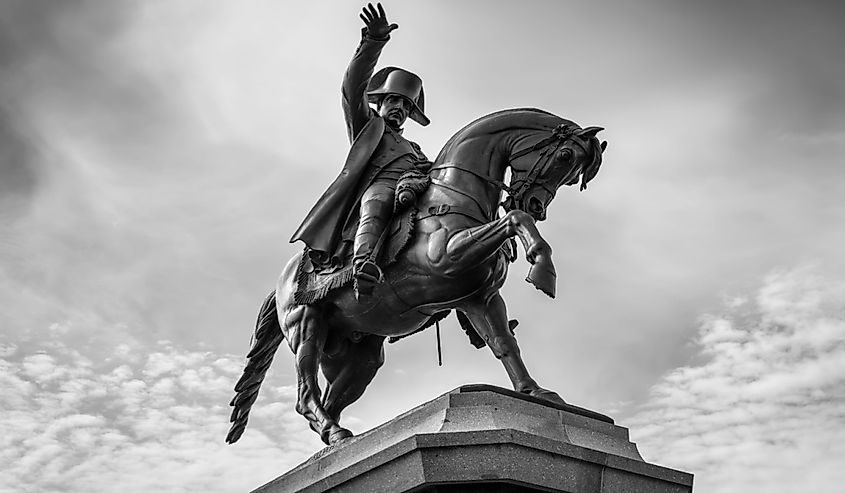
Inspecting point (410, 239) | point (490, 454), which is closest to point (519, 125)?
point (410, 239)

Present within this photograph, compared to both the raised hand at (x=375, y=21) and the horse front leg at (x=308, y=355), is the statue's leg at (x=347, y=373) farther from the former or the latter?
the raised hand at (x=375, y=21)

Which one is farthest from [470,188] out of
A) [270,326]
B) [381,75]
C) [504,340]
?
[270,326]

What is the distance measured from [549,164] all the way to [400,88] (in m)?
1.94

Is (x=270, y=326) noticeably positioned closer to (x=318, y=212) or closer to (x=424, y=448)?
(x=318, y=212)

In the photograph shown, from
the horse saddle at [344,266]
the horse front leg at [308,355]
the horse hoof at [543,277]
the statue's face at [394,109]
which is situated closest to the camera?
the horse hoof at [543,277]

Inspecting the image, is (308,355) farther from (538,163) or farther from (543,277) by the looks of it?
(543,277)

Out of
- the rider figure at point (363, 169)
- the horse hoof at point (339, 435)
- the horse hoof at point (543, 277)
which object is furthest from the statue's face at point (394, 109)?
the horse hoof at point (543, 277)

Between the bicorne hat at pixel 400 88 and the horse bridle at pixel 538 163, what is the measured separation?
1458 mm

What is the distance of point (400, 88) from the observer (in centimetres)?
1008

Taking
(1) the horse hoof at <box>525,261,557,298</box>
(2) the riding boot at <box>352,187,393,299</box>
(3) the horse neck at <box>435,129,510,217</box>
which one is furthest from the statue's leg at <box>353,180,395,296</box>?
(1) the horse hoof at <box>525,261,557,298</box>

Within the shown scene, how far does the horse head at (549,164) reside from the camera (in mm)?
8688

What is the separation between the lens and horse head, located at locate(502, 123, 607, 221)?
8.69 m

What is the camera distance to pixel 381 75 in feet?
→ 33.7

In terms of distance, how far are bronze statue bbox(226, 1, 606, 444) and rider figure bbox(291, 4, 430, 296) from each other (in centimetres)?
1
